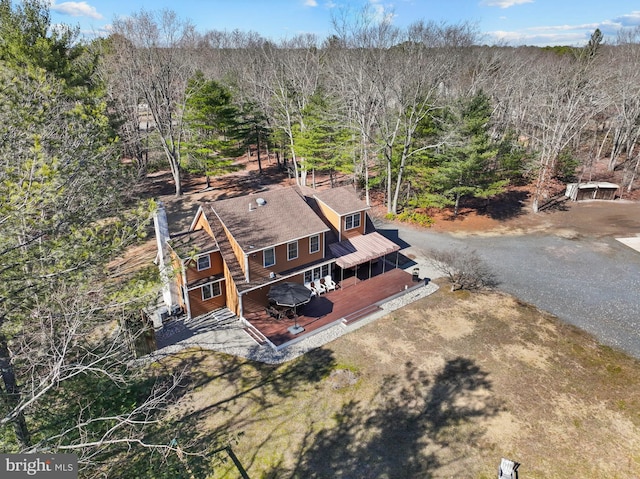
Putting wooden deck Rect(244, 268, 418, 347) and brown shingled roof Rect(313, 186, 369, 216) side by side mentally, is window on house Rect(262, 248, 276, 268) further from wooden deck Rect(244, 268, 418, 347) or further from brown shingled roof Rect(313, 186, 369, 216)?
brown shingled roof Rect(313, 186, 369, 216)

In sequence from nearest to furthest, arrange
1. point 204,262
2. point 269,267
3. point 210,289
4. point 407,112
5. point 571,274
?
point 204,262, point 269,267, point 210,289, point 571,274, point 407,112

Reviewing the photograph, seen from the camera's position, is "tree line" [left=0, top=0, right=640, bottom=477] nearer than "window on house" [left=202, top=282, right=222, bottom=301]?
Yes

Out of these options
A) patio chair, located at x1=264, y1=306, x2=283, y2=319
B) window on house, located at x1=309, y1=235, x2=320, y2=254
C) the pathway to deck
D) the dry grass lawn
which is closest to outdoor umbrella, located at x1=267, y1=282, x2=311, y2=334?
the pathway to deck

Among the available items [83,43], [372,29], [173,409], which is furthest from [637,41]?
[173,409]

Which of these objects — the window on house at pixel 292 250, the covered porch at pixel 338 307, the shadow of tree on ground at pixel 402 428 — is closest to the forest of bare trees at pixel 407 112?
the covered porch at pixel 338 307

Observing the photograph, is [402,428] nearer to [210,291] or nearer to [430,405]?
[430,405]

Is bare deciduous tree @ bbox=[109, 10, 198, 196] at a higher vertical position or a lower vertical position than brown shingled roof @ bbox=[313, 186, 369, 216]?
higher

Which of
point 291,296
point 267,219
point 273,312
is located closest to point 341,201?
point 267,219
